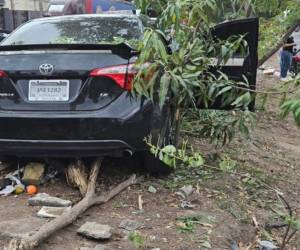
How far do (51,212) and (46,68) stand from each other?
1.16 meters

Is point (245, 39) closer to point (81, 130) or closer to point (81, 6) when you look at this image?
point (81, 130)

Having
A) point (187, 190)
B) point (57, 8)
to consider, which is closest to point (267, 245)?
point (187, 190)

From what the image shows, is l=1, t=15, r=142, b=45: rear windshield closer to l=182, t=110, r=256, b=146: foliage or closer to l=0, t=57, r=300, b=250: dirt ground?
l=182, t=110, r=256, b=146: foliage

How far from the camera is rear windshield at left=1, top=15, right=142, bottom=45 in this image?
4875 millimetres

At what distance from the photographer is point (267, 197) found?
4.85 m

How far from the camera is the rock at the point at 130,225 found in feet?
12.5

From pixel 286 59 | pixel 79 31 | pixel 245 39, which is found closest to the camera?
pixel 245 39

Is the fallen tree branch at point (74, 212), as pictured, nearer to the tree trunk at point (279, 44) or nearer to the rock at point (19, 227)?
the rock at point (19, 227)

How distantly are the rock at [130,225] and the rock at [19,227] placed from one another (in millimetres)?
584

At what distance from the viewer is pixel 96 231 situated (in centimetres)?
362

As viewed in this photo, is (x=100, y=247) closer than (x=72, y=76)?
Yes

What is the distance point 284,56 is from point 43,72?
12724 millimetres

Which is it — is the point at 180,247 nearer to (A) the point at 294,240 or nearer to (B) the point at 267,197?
(A) the point at 294,240

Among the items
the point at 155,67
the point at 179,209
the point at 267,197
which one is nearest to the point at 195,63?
the point at 155,67
